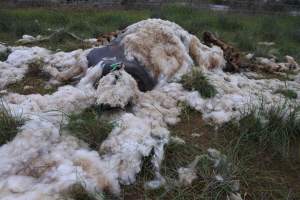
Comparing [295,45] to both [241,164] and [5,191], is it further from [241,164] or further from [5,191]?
[5,191]

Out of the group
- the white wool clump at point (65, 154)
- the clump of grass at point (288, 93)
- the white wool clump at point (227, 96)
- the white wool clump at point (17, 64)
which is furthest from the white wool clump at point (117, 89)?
the clump of grass at point (288, 93)

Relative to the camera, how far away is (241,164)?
120 inches

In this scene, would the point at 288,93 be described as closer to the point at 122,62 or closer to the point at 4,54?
the point at 122,62

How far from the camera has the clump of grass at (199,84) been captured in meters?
4.13

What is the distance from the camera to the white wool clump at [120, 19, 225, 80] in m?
4.47

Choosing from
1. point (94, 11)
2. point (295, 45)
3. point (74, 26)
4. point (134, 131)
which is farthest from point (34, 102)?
point (94, 11)

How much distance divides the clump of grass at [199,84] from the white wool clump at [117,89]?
63 cm

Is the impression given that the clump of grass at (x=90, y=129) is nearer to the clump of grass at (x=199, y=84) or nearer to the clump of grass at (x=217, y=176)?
the clump of grass at (x=217, y=176)

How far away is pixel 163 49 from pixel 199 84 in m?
0.72

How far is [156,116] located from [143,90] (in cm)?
63

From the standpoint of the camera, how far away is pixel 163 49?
462cm

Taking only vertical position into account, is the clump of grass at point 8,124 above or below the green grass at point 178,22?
above

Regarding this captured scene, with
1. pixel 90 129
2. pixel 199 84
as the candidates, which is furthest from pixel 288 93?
pixel 90 129

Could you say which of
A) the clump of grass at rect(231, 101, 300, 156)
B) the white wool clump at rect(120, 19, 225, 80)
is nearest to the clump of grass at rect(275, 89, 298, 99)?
the clump of grass at rect(231, 101, 300, 156)
